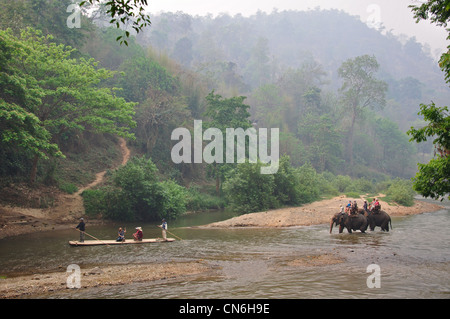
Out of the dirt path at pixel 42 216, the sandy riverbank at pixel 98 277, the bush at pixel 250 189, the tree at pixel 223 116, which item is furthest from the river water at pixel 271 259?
the tree at pixel 223 116

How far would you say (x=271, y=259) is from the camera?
15594mm

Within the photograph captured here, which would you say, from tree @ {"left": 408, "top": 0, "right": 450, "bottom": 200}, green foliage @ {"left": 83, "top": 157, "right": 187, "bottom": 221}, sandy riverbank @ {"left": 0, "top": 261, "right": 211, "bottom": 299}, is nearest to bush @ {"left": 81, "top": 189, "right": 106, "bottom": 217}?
green foliage @ {"left": 83, "top": 157, "right": 187, "bottom": 221}

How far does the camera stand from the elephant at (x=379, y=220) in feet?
74.4

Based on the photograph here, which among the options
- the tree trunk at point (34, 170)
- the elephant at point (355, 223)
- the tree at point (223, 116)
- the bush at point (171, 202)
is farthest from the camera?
the tree at point (223, 116)

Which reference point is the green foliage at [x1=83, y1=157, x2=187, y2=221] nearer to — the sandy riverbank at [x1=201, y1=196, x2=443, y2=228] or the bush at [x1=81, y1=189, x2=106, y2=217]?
the bush at [x1=81, y1=189, x2=106, y2=217]

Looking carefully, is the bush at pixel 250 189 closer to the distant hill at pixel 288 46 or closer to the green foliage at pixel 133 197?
the green foliage at pixel 133 197

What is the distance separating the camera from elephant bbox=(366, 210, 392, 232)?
22.7 metres

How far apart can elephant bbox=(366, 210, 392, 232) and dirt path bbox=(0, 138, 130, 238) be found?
761 inches

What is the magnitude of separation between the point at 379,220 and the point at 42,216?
69.6 ft

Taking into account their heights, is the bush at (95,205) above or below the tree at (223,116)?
below

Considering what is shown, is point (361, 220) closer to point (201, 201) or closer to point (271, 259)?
point (271, 259)

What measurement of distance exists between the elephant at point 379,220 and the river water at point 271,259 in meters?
0.62

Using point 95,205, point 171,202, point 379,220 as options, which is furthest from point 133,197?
point 379,220
